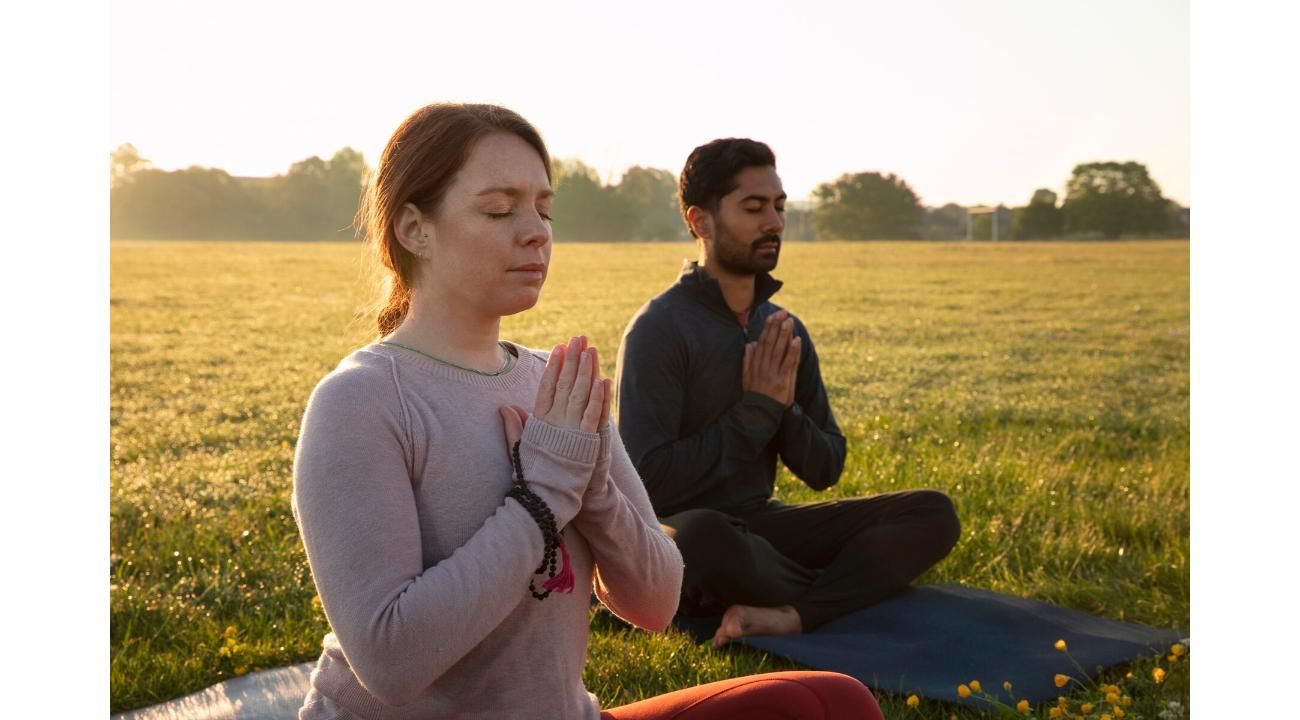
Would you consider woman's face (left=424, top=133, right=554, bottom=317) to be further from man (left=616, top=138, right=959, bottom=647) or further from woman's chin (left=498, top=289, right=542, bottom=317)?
man (left=616, top=138, right=959, bottom=647)

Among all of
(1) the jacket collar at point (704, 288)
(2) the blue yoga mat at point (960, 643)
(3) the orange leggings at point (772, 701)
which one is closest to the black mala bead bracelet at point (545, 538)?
(3) the orange leggings at point (772, 701)

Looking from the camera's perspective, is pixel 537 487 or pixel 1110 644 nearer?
pixel 537 487

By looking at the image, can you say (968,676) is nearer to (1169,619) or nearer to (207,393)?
(1169,619)

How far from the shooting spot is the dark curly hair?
16.8 feet

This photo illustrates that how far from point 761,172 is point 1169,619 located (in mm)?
2562

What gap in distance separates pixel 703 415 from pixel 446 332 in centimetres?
276

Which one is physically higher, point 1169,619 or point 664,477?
point 664,477

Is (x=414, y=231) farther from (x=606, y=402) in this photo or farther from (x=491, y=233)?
(x=606, y=402)

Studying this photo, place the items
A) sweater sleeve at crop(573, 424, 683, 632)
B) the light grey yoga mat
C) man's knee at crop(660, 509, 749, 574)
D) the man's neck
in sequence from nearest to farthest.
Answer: sweater sleeve at crop(573, 424, 683, 632), the light grey yoga mat, man's knee at crop(660, 509, 749, 574), the man's neck

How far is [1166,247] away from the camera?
33500 mm

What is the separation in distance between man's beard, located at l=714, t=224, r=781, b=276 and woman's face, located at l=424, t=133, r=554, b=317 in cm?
281

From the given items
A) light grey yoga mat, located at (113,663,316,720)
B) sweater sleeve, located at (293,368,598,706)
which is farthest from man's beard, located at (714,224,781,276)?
sweater sleeve, located at (293,368,598,706)

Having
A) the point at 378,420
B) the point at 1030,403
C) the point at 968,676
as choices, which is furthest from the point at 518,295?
the point at 1030,403

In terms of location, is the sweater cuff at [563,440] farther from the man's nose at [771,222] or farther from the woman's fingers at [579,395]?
the man's nose at [771,222]
